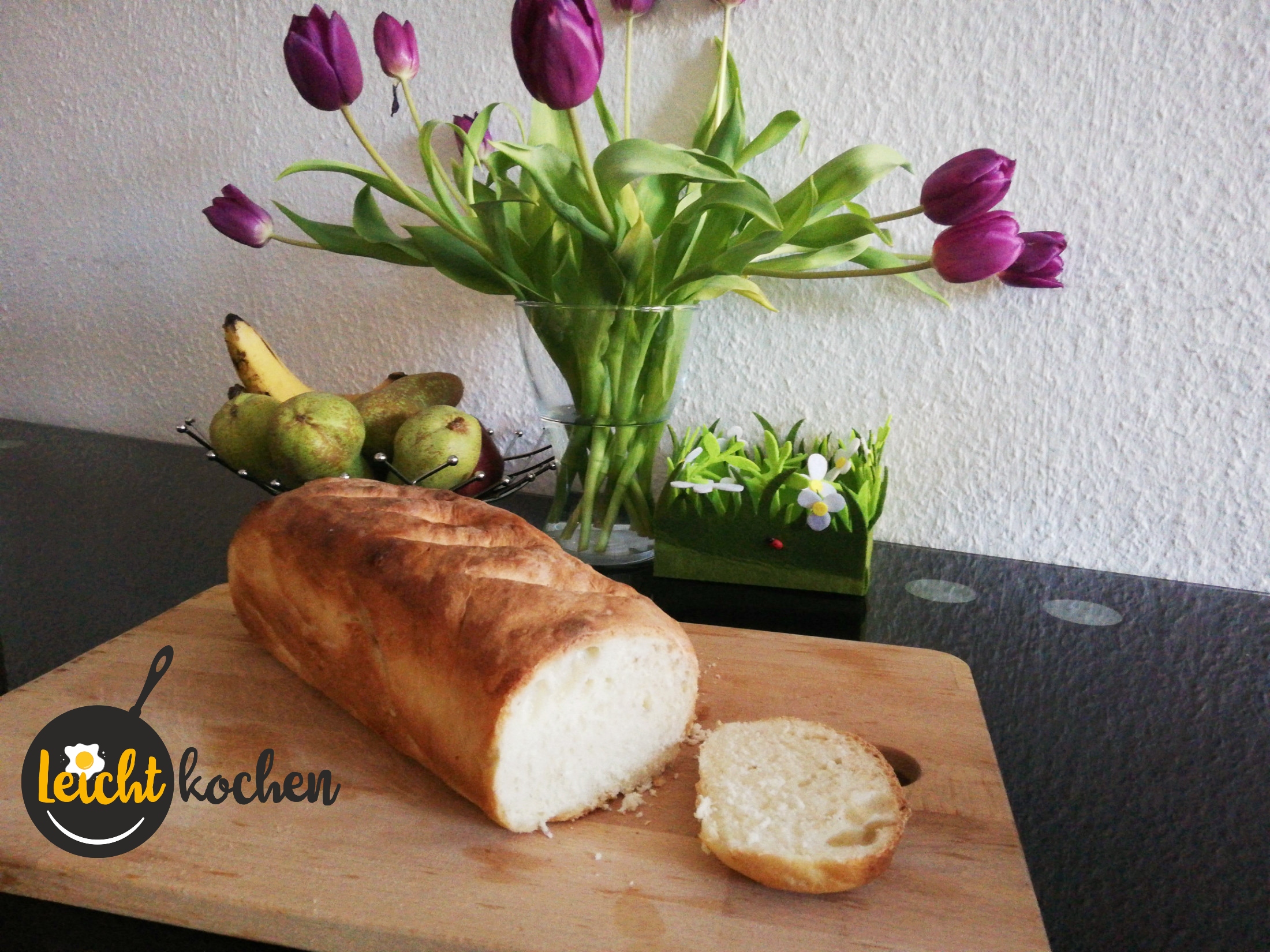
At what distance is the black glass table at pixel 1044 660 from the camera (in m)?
0.65

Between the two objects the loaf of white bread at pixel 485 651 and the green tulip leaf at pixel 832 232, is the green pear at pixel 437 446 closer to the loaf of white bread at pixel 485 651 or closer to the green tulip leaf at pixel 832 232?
the loaf of white bread at pixel 485 651

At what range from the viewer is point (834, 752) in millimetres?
785

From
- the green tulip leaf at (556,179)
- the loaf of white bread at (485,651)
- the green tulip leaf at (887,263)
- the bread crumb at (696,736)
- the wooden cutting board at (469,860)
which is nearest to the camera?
the wooden cutting board at (469,860)

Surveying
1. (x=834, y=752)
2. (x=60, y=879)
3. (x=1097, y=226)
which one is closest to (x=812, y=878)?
(x=834, y=752)

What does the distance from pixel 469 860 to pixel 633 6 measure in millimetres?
1033

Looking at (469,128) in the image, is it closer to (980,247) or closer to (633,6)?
(633,6)

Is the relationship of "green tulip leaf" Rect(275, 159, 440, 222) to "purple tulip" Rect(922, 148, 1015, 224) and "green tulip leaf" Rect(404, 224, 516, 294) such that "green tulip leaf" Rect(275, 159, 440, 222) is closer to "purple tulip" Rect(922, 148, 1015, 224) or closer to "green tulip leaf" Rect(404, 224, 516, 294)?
"green tulip leaf" Rect(404, 224, 516, 294)

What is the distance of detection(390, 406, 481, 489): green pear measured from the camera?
3.88 ft

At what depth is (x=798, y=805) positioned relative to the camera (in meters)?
0.72

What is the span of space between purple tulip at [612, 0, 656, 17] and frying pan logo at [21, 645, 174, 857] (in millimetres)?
988

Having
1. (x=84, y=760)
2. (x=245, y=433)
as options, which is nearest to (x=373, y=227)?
(x=245, y=433)

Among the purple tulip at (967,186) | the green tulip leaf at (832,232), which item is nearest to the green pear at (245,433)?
the green tulip leaf at (832,232)

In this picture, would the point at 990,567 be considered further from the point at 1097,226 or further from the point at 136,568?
the point at 136,568

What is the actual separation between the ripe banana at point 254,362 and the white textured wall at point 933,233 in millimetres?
204
